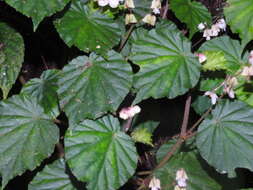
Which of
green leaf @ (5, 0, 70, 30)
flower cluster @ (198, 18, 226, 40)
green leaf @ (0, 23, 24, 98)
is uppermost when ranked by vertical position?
green leaf @ (5, 0, 70, 30)

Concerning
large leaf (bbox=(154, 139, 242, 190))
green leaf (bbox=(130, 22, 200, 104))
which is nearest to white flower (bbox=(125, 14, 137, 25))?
green leaf (bbox=(130, 22, 200, 104))

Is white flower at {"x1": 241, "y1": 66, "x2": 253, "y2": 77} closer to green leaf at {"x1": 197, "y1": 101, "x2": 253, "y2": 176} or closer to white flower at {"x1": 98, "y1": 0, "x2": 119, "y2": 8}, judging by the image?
green leaf at {"x1": 197, "y1": 101, "x2": 253, "y2": 176}

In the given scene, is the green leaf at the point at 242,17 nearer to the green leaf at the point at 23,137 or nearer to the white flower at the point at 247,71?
the white flower at the point at 247,71

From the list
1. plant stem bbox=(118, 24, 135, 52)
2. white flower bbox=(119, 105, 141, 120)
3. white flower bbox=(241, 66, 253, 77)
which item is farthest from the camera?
plant stem bbox=(118, 24, 135, 52)

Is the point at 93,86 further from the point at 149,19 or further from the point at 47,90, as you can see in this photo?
the point at 149,19

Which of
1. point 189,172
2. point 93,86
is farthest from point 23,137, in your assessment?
point 189,172

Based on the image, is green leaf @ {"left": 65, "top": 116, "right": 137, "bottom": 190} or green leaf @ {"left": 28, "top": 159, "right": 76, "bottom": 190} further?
green leaf @ {"left": 28, "top": 159, "right": 76, "bottom": 190}

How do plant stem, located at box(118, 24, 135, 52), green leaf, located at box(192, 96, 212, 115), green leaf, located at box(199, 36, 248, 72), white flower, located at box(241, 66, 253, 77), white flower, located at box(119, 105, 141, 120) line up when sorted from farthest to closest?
green leaf, located at box(192, 96, 212, 115) → green leaf, located at box(199, 36, 248, 72) → plant stem, located at box(118, 24, 135, 52) → white flower, located at box(119, 105, 141, 120) → white flower, located at box(241, 66, 253, 77)
